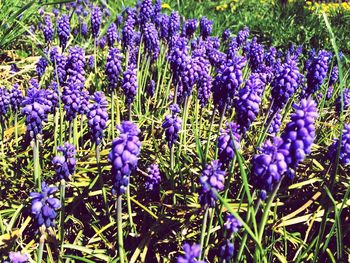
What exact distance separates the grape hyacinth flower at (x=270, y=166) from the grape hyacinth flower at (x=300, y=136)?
0.10ft

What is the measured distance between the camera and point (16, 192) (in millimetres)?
4109

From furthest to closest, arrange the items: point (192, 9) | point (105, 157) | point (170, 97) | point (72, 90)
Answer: point (192, 9)
point (170, 97)
point (105, 157)
point (72, 90)

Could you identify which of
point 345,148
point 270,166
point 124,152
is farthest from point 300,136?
point 345,148

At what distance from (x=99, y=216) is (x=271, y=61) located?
145 inches

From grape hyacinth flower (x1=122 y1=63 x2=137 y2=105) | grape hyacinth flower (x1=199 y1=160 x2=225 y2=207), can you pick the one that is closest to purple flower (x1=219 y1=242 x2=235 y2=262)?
grape hyacinth flower (x1=199 y1=160 x2=225 y2=207)

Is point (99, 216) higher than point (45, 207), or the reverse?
point (45, 207)

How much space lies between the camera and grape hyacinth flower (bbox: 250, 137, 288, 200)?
232 cm

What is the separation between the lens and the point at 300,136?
2.27 meters

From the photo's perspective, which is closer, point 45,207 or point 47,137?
point 45,207

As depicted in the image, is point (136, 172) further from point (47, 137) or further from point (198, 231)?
point (47, 137)

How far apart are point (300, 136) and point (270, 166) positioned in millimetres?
227

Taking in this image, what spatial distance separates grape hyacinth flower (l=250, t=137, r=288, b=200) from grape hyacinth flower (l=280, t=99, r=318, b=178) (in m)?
0.03

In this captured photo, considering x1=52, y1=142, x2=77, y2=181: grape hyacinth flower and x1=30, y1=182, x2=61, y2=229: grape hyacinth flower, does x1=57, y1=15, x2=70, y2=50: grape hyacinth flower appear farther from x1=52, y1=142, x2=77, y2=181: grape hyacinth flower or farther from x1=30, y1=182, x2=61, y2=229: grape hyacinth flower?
x1=30, y1=182, x2=61, y2=229: grape hyacinth flower

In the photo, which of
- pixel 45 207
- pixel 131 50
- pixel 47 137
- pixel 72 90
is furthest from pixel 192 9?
pixel 45 207
